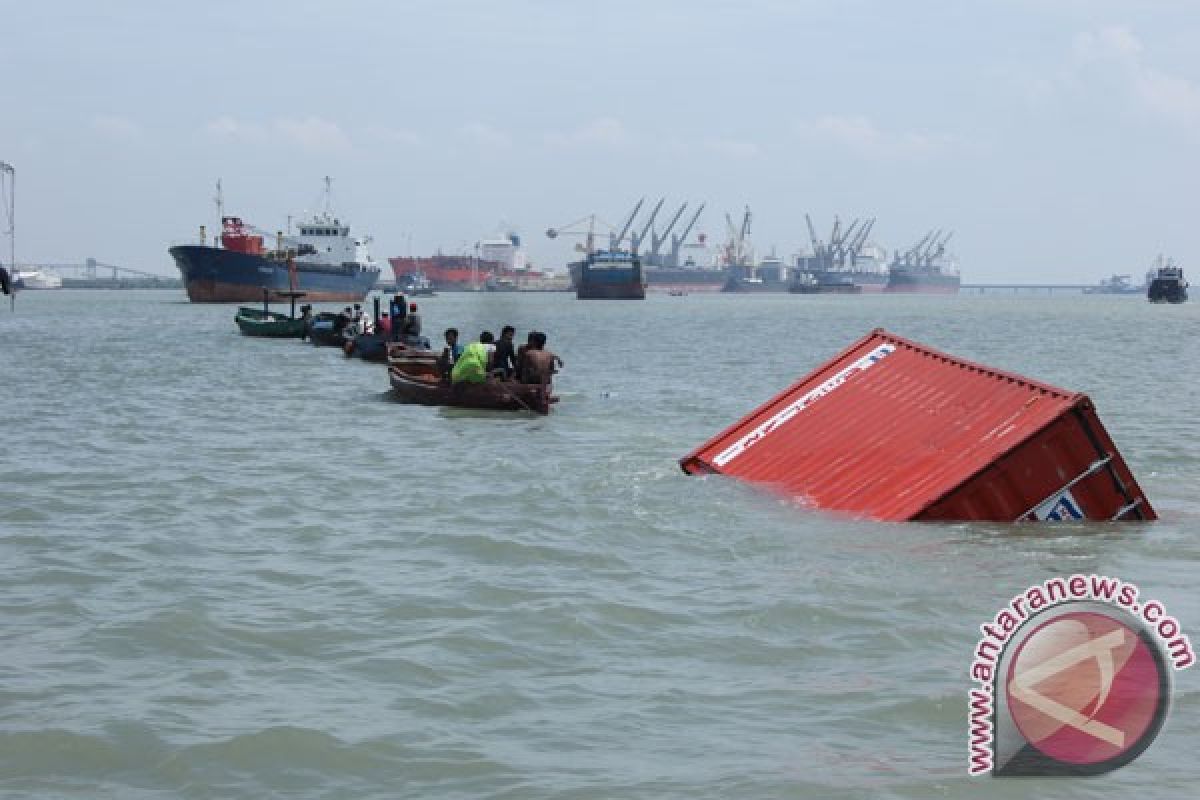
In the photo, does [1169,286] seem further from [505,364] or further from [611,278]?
[505,364]

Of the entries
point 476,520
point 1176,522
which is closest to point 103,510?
point 476,520

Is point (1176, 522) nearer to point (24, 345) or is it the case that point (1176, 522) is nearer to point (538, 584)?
point (538, 584)

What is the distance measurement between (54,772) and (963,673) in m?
6.06

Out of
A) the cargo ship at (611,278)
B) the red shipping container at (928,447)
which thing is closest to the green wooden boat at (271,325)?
the red shipping container at (928,447)

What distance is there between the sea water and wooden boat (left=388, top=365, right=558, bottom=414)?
4.17m

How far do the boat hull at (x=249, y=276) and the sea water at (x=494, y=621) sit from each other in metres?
98.5

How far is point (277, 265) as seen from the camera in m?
121

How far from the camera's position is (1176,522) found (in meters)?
17.1

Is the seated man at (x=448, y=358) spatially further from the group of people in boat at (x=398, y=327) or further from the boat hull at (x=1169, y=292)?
the boat hull at (x=1169, y=292)

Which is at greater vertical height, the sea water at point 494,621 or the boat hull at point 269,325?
the boat hull at point 269,325

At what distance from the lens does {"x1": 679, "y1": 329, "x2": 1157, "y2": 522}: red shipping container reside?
16.1 meters

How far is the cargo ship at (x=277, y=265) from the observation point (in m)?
123

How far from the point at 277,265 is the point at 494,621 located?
370ft

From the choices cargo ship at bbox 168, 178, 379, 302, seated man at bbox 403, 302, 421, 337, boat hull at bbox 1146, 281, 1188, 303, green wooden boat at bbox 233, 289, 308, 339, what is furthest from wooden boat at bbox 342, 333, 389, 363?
boat hull at bbox 1146, 281, 1188, 303
